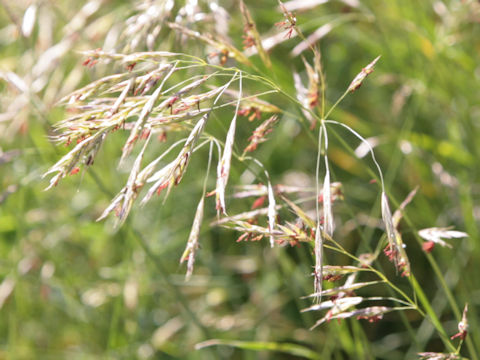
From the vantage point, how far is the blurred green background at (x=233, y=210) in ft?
5.67

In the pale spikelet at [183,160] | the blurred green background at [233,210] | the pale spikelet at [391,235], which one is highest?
the pale spikelet at [183,160]

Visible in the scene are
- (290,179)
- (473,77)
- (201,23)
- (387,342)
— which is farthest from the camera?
(290,179)

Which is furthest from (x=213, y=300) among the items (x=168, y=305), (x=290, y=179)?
(x=290, y=179)

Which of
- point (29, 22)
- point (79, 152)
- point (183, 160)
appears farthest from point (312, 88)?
point (29, 22)

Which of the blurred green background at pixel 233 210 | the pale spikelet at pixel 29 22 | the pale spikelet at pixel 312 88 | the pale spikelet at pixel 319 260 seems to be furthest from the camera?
the blurred green background at pixel 233 210

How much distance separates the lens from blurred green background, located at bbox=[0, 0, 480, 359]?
1.73 metres

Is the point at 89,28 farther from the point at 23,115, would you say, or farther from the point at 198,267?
the point at 198,267

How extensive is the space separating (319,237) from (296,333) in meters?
1.14

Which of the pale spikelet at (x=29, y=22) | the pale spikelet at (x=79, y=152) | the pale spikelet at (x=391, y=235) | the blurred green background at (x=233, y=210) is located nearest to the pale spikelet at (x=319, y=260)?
the pale spikelet at (x=391, y=235)

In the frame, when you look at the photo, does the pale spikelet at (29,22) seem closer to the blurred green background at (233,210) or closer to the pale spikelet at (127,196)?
the blurred green background at (233,210)

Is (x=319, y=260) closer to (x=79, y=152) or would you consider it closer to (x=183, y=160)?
(x=183, y=160)

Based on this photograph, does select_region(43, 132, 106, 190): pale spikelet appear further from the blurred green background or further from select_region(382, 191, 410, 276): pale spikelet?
the blurred green background

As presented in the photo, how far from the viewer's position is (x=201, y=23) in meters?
1.51

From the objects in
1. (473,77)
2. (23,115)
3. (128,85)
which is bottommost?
(473,77)
